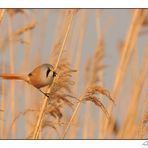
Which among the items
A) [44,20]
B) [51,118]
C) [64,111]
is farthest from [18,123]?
[44,20]

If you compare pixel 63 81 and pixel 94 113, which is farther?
pixel 94 113

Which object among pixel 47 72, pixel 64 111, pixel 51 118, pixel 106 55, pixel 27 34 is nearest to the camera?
pixel 47 72

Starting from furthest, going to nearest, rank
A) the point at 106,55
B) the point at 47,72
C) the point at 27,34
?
1. the point at 106,55
2. the point at 27,34
3. the point at 47,72

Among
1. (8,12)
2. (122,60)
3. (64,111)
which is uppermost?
(8,12)

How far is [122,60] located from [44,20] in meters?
0.66
